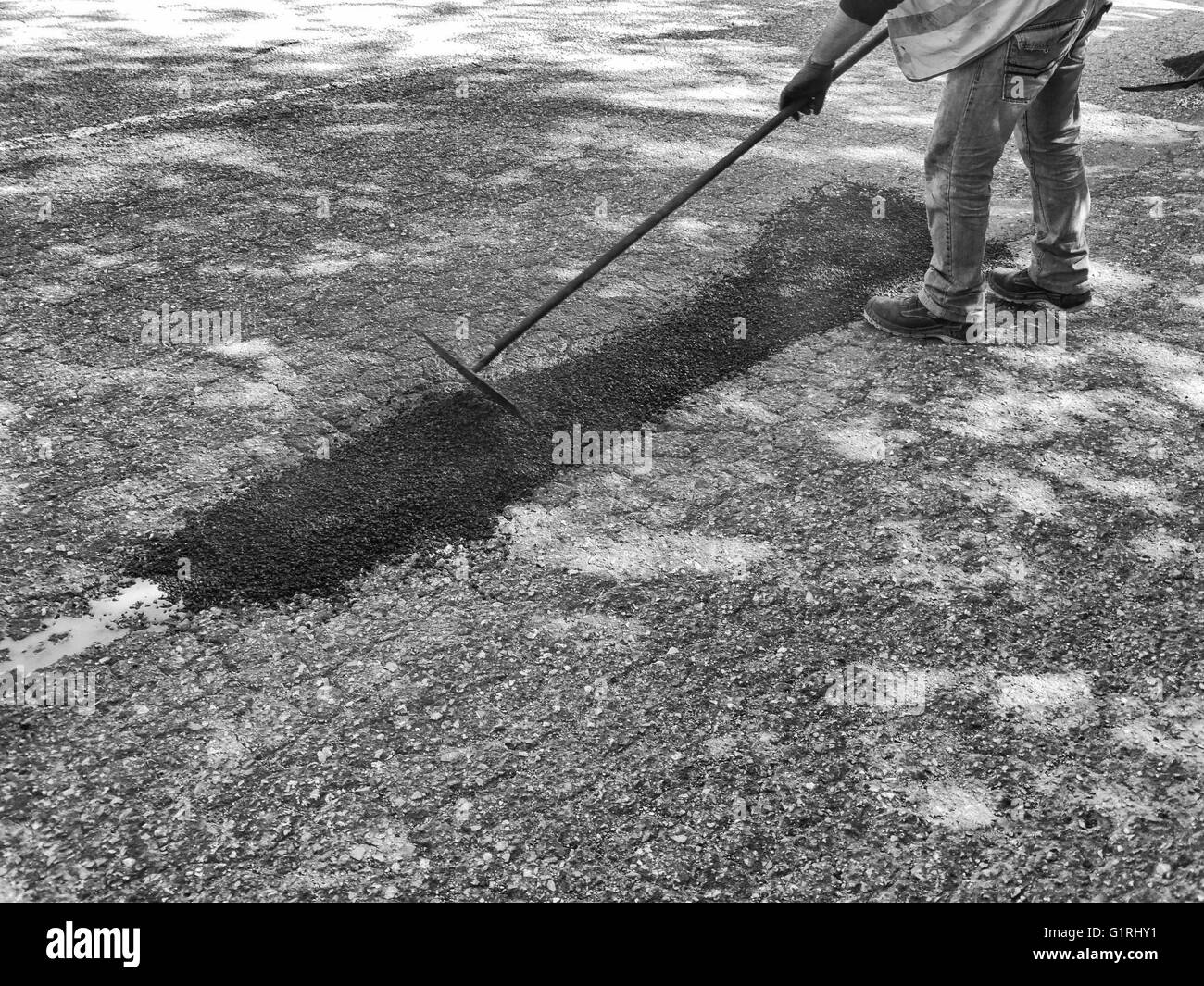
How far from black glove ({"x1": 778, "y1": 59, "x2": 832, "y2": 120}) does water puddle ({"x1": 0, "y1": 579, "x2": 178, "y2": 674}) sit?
2.68m

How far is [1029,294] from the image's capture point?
439cm

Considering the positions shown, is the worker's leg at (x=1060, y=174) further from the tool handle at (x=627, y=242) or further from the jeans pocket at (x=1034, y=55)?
the tool handle at (x=627, y=242)

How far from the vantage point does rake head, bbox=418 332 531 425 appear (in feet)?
12.0

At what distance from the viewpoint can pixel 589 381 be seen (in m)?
3.89

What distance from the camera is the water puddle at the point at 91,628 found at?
2689 mm

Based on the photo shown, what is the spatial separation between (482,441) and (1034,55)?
90.5 inches

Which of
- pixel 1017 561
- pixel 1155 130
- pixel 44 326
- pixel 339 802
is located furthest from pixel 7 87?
pixel 1155 130

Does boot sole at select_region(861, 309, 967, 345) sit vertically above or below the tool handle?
below

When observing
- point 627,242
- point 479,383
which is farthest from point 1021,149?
point 479,383

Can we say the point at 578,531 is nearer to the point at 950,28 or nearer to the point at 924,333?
the point at 924,333

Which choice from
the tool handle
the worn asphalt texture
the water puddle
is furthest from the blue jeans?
the water puddle

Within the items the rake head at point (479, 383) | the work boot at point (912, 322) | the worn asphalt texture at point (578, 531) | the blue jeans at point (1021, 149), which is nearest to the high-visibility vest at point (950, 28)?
the blue jeans at point (1021, 149)

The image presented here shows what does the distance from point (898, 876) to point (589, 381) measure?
218 centimetres

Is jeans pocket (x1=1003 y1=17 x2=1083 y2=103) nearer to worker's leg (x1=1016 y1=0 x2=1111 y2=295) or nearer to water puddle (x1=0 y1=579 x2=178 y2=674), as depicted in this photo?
worker's leg (x1=1016 y1=0 x2=1111 y2=295)
